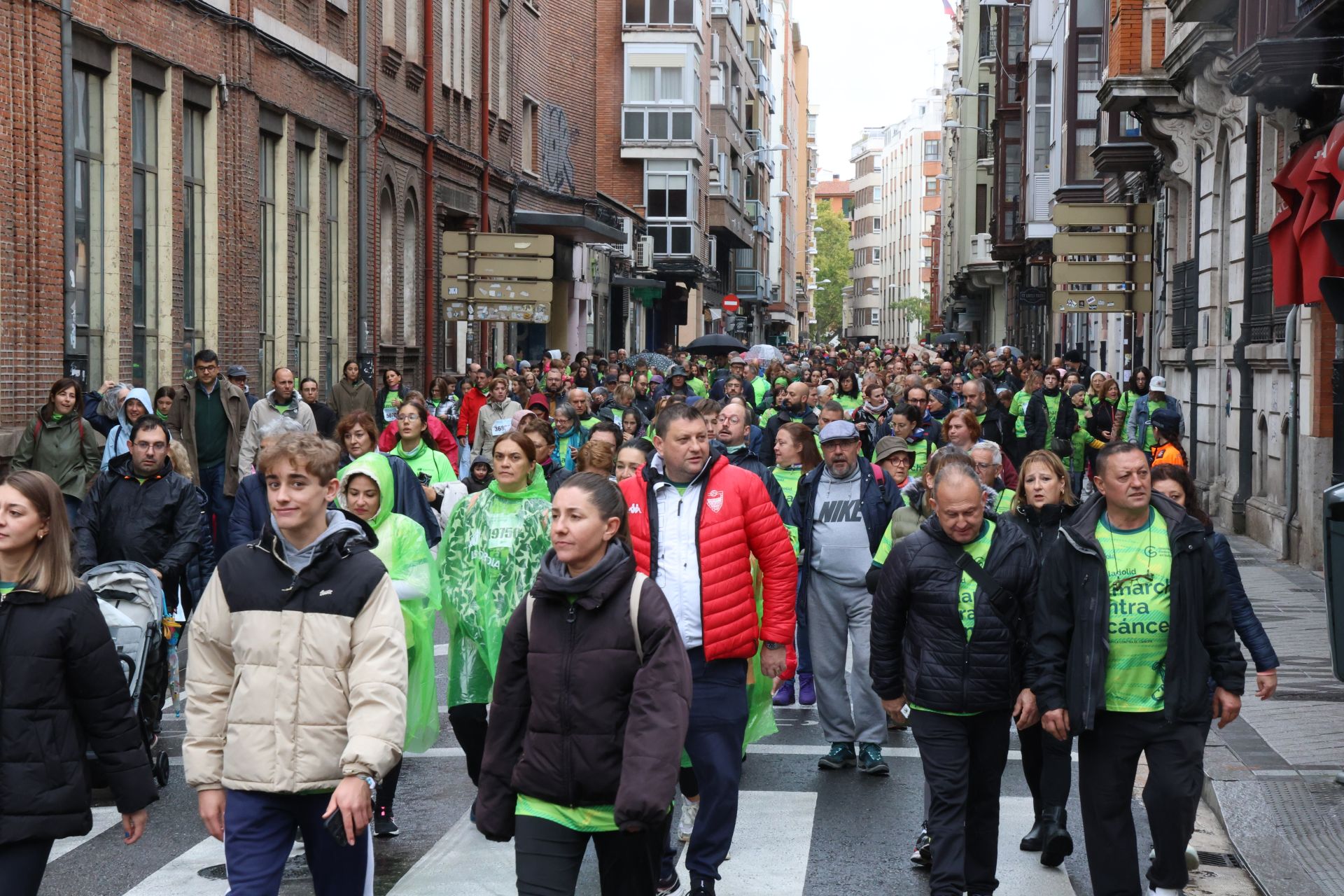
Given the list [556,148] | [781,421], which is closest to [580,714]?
[781,421]

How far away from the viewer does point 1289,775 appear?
835cm

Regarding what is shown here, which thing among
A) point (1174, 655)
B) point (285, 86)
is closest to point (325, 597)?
point (1174, 655)

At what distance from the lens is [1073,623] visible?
6.02 meters

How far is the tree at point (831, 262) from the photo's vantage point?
173250mm

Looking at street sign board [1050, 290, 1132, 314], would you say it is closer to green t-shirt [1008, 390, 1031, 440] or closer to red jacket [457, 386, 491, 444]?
green t-shirt [1008, 390, 1031, 440]

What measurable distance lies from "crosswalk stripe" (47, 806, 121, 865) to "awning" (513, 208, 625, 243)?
28.8 m

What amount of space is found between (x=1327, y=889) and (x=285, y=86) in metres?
17.9

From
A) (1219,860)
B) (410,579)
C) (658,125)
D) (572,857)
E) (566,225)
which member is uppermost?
(658,125)

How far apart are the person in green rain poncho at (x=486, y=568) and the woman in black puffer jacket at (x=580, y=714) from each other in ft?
8.24

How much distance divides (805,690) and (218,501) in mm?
6212

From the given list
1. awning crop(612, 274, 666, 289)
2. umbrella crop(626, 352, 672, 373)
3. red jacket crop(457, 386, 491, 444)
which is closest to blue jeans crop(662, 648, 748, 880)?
red jacket crop(457, 386, 491, 444)

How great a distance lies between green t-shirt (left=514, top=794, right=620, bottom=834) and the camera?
15.6 ft

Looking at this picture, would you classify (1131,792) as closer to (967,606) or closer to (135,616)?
(967,606)

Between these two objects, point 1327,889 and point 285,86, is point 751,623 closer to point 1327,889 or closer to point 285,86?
point 1327,889
